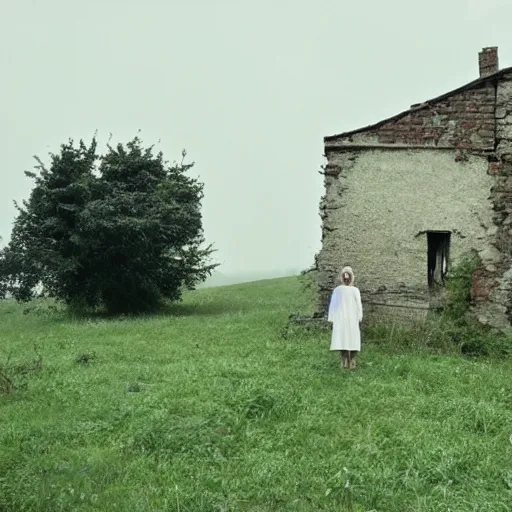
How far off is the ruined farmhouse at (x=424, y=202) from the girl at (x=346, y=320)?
357 centimetres

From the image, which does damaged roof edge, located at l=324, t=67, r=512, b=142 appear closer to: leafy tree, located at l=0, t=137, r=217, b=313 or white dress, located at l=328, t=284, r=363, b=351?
white dress, located at l=328, t=284, r=363, b=351

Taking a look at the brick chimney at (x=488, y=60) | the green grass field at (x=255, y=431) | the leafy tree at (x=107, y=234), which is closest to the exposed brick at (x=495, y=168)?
the brick chimney at (x=488, y=60)

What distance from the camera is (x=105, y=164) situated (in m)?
22.0

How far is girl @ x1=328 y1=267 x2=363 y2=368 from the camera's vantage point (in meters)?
10.3

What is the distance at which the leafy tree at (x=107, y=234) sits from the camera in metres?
20.1

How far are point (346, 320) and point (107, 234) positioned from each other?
38.3ft

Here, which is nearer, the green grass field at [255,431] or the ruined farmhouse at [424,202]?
the green grass field at [255,431]

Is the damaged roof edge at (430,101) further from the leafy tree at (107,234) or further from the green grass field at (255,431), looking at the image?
the leafy tree at (107,234)

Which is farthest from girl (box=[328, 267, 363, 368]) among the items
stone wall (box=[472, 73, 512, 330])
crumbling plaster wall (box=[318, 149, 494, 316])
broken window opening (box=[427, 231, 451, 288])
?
stone wall (box=[472, 73, 512, 330])

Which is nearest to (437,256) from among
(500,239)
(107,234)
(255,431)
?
(500,239)

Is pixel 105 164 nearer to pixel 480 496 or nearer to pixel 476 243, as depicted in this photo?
pixel 476 243

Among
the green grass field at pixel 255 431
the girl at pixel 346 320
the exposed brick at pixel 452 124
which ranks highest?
the exposed brick at pixel 452 124

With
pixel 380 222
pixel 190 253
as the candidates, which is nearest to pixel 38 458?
pixel 380 222

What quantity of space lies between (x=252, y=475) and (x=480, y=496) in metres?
2.07
